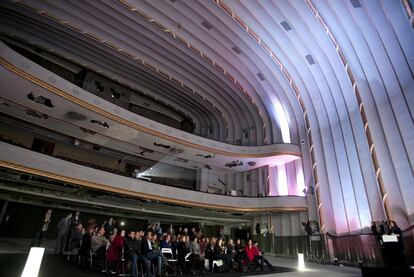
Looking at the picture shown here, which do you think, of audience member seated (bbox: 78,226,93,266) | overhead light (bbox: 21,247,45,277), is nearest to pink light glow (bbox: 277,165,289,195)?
audience member seated (bbox: 78,226,93,266)

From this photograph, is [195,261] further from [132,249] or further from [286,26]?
[286,26]

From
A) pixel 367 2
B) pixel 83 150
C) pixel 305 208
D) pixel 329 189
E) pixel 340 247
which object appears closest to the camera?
pixel 367 2

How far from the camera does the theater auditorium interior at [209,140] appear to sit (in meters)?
9.75

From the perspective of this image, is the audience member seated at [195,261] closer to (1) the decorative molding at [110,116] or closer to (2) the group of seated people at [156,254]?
(2) the group of seated people at [156,254]

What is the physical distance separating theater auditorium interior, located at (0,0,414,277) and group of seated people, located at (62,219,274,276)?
0.19 feet

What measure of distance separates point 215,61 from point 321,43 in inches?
285

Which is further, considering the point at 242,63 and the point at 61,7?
the point at 242,63

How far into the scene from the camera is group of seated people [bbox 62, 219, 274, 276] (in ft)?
19.9

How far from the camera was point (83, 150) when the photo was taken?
1817cm

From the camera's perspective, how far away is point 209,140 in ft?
60.0

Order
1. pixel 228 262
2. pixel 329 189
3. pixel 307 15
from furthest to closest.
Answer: pixel 329 189 < pixel 307 15 < pixel 228 262

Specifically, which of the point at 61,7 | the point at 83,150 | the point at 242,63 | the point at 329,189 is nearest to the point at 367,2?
A: the point at 242,63

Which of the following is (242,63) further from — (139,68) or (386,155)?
(386,155)

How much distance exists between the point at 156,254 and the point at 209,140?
12557 mm
